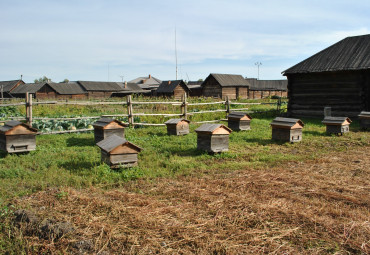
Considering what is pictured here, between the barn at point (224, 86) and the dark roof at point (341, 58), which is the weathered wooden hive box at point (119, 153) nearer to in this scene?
the dark roof at point (341, 58)

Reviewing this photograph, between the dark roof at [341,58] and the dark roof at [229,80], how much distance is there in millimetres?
26990

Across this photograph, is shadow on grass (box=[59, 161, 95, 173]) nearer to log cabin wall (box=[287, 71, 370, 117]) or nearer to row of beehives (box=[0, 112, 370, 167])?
row of beehives (box=[0, 112, 370, 167])

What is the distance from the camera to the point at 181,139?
11422 millimetres

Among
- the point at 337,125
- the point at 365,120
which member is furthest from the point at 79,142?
the point at 365,120

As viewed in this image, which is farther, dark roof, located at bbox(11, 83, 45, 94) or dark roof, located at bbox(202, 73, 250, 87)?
dark roof, located at bbox(11, 83, 45, 94)

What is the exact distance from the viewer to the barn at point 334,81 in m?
17.0

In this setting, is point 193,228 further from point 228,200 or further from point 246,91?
point 246,91

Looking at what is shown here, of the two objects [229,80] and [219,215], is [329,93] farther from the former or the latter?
[229,80]

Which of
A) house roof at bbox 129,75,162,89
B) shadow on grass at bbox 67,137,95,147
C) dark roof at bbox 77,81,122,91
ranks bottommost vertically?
shadow on grass at bbox 67,137,95,147

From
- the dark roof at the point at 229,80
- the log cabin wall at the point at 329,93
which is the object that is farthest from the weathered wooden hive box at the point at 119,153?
the dark roof at the point at 229,80

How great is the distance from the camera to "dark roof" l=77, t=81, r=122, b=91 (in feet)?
201

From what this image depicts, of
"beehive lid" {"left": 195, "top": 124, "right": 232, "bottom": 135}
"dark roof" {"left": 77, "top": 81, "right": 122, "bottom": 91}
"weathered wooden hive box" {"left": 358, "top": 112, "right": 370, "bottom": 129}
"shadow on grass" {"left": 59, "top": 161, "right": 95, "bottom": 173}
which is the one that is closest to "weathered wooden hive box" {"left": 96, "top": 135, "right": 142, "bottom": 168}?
"shadow on grass" {"left": 59, "top": 161, "right": 95, "bottom": 173}

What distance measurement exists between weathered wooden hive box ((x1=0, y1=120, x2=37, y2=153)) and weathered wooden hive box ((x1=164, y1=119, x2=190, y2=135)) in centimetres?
509

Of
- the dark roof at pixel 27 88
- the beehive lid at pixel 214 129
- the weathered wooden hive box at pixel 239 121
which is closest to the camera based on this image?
the beehive lid at pixel 214 129
